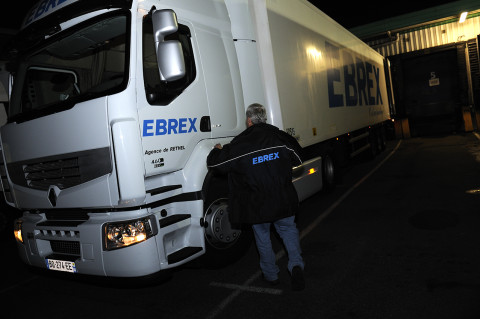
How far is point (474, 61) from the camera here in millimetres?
16969

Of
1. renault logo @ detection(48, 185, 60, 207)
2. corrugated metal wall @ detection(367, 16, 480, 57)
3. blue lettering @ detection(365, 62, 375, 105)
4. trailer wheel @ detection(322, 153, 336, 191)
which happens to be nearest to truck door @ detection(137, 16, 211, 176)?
renault logo @ detection(48, 185, 60, 207)

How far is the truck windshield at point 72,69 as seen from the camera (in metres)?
3.27

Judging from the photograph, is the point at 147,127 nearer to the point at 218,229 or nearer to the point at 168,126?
the point at 168,126

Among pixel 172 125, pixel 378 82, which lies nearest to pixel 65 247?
pixel 172 125

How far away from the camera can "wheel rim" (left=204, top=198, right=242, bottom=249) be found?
11.9ft

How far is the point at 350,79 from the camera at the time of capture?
27.6 ft

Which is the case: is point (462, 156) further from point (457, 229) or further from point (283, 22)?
point (283, 22)

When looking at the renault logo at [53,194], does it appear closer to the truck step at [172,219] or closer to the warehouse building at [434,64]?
the truck step at [172,219]

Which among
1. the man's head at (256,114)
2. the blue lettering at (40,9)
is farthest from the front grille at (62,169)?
the blue lettering at (40,9)

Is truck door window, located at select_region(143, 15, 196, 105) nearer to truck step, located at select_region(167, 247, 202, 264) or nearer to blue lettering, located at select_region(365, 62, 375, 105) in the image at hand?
truck step, located at select_region(167, 247, 202, 264)

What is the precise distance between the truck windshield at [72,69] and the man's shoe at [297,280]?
2.27m

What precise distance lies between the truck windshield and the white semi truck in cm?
1

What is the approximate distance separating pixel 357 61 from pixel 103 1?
7658 mm

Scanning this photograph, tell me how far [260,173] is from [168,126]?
3.10ft
